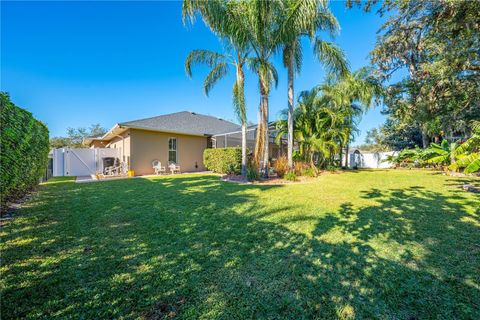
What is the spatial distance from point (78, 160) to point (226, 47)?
14.7 meters

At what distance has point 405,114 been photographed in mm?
12266

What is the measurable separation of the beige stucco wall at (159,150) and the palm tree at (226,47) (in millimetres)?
6341

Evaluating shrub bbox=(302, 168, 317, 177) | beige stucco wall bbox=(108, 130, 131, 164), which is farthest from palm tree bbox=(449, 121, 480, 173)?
beige stucco wall bbox=(108, 130, 131, 164)

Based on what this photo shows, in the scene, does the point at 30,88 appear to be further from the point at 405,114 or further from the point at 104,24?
the point at 405,114

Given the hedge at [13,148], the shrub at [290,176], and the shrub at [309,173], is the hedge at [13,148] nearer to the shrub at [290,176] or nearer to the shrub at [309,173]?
the shrub at [290,176]

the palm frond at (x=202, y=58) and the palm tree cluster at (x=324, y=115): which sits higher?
the palm frond at (x=202, y=58)

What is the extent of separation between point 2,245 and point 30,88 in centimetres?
1363

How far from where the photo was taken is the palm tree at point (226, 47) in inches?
342

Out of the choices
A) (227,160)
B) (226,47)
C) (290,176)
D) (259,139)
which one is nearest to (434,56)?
(290,176)

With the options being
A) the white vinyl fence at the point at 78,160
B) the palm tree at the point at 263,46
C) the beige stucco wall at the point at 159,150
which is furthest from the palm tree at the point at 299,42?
the white vinyl fence at the point at 78,160

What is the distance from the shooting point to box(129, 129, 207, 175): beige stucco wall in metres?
14.0

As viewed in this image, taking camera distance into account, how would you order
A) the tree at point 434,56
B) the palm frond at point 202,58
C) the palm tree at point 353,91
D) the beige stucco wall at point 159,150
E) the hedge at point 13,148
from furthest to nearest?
the beige stucco wall at point 159,150 → the palm tree at point 353,91 → the palm frond at point 202,58 → the tree at point 434,56 → the hedge at point 13,148

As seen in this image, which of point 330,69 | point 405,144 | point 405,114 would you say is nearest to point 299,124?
point 330,69

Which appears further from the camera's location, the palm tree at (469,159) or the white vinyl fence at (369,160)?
the white vinyl fence at (369,160)
